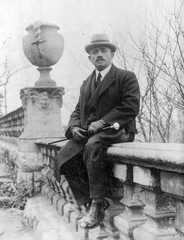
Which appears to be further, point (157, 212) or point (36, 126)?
point (36, 126)

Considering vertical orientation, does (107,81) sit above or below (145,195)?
above

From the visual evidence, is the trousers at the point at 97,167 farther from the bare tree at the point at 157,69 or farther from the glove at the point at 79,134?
the bare tree at the point at 157,69

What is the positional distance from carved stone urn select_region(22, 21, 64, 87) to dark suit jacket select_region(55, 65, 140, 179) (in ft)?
8.35

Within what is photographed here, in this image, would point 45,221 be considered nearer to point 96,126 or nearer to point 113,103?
point 96,126

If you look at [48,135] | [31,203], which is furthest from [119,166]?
[48,135]

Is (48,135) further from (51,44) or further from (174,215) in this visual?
(174,215)

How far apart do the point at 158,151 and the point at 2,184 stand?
4.57 m

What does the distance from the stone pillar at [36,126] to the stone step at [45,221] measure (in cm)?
41

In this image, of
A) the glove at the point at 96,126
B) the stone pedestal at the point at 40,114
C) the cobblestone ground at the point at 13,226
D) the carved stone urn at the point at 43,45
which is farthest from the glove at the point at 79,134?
the carved stone urn at the point at 43,45

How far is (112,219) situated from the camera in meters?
2.60

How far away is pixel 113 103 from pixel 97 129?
301 mm

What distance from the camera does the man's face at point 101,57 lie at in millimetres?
3046

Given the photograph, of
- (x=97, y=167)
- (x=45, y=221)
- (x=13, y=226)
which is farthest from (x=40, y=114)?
(x=97, y=167)

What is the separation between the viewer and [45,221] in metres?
3.95
